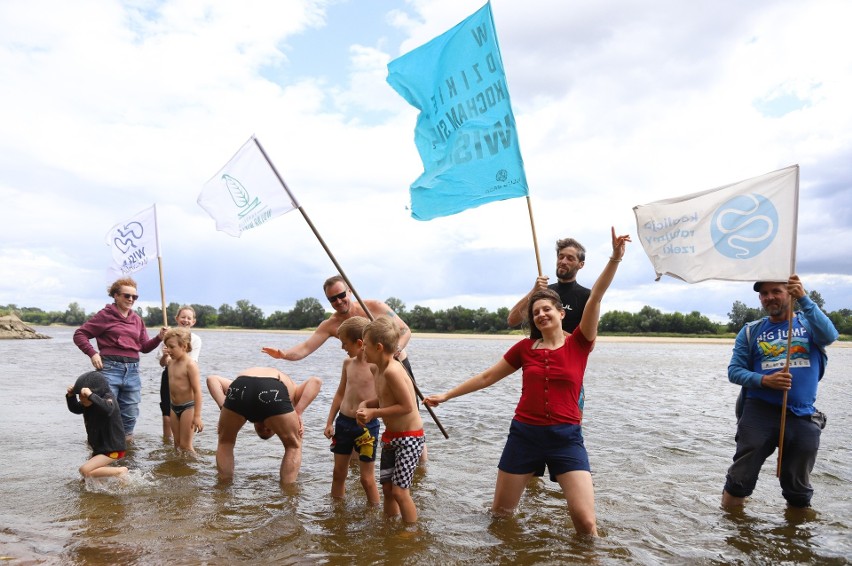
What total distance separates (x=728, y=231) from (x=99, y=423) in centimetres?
619

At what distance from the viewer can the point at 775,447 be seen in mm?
5305

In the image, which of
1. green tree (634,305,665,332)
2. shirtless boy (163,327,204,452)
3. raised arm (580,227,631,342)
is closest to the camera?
raised arm (580,227,631,342)

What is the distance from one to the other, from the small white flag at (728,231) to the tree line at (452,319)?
29.8 m

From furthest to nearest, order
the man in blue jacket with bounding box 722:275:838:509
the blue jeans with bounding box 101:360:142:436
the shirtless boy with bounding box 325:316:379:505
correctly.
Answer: the blue jeans with bounding box 101:360:142:436
the shirtless boy with bounding box 325:316:379:505
the man in blue jacket with bounding box 722:275:838:509

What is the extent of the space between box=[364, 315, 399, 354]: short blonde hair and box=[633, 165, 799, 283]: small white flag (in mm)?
2475

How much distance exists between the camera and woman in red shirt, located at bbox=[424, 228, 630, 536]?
4594 millimetres

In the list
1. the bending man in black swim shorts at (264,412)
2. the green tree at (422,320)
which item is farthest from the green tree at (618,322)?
the bending man in black swim shorts at (264,412)

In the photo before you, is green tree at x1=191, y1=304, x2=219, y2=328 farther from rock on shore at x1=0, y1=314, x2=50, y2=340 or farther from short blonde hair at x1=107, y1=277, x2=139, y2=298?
short blonde hair at x1=107, y1=277, x2=139, y2=298

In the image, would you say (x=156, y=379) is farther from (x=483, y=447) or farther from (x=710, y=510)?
(x=710, y=510)

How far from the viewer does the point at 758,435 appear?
526cm

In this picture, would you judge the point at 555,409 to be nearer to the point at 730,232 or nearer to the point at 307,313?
the point at 730,232

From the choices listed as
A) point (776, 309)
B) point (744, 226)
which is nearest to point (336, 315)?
point (744, 226)

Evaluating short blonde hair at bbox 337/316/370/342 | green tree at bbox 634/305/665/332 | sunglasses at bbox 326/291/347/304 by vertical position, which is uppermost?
sunglasses at bbox 326/291/347/304

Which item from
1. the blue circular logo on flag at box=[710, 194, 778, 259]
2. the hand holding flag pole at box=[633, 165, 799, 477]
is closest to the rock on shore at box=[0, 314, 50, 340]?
the hand holding flag pole at box=[633, 165, 799, 477]
